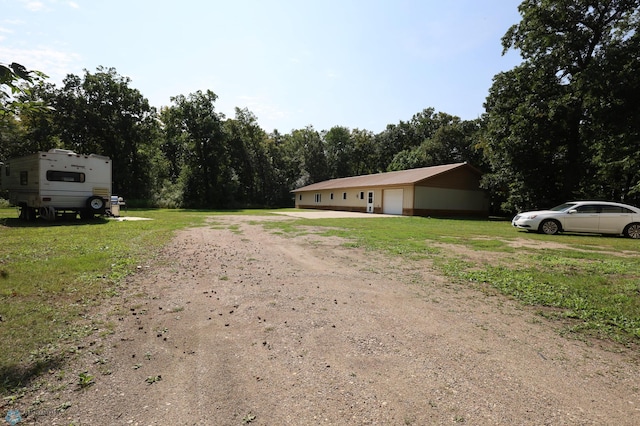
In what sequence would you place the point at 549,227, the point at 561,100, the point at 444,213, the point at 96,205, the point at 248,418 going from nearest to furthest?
the point at 248,418 < the point at 549,227 < the point at 96,205 < the point at 561,100 < the point at 444,213

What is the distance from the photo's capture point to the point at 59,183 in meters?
14.5

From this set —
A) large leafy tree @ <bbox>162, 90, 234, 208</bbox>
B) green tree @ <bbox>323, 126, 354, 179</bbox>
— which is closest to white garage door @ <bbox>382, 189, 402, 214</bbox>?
large leafy tree @ <bbox>162, 90, 234, 208</bbox>

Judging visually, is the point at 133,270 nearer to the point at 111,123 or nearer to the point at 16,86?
the point at 16,86

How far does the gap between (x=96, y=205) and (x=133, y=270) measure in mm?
12052

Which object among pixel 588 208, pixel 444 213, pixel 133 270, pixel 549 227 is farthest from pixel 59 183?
pixel 444 213

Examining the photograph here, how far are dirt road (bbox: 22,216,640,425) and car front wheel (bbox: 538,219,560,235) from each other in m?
10.9

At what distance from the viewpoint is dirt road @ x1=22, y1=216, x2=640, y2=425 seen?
2.29 m

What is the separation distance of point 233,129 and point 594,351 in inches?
1885

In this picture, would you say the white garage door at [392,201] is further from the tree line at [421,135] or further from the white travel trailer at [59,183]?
the white travel trailer at [59,183]

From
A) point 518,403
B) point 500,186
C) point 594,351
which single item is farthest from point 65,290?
point 500,186

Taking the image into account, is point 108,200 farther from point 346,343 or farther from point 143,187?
point 143,187

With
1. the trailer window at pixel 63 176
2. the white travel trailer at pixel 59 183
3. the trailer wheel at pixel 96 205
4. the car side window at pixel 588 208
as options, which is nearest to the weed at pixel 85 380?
the white travel trailer at pixel 59 183

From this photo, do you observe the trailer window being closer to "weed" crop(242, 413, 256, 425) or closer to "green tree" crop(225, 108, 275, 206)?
"weed" crop(242, 413, 256, 425)

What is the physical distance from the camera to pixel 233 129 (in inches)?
1838
